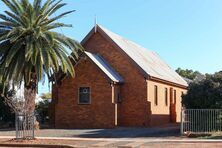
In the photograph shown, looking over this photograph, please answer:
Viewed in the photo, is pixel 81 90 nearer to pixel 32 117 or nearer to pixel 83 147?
pixel 32 117

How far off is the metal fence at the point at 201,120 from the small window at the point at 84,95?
1009cm

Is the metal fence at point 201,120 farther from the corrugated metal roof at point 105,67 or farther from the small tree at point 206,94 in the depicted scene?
the corrugated metal roof at point 105,67

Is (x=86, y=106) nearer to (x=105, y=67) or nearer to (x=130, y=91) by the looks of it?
(x=105, y=67)

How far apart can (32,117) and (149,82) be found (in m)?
13.6

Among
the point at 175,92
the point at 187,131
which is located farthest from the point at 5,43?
the point at 175,92

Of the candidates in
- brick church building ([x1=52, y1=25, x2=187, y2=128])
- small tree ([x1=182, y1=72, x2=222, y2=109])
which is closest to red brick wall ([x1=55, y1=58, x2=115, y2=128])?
brick church building ([x1=52, y1=25, x2=187, y2=128])

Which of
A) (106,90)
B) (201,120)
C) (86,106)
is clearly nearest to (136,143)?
(201,120)

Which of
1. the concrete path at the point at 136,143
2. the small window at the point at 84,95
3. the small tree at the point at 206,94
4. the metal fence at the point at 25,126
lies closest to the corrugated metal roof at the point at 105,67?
the small window at the point at 84,95

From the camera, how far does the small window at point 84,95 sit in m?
36.8

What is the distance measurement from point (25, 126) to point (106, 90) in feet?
34.7

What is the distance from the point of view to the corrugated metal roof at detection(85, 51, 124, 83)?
118ft

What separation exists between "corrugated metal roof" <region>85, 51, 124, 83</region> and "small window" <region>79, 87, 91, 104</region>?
207 cm

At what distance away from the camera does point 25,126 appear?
86.6 ft

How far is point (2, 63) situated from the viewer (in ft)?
112
